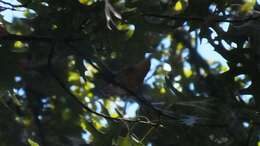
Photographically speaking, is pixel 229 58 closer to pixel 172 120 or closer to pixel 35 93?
pixel 172 120

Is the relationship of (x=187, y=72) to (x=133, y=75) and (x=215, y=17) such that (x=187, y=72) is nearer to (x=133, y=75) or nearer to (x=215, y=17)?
(x=133, y=75)

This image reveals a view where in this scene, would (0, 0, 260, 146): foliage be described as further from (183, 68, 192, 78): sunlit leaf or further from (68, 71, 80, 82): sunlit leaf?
(183, 68, 192, 78): sunlit leaf

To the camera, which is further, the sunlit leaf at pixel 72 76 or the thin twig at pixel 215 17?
the sunlit leaf at pixel 72 76

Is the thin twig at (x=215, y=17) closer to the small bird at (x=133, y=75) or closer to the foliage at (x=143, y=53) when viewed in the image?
the foliage at (x=143, y=53)

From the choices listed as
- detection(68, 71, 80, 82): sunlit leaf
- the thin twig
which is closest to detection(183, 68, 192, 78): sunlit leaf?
detection(68, 71, 80, 82): sunlit leaf

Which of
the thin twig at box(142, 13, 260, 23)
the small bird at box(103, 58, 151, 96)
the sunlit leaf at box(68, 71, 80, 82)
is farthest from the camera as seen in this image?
the sunlit leaf at box(68, 71, 80, 82)

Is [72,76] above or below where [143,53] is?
below

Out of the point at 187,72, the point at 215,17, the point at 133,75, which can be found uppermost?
the point at 215,17

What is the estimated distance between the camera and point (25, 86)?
3564mm

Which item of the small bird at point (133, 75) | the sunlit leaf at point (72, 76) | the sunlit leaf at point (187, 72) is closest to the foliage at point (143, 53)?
the small bird at point (133, 75)

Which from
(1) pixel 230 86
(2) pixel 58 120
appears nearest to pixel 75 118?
(2) pixel 58 120

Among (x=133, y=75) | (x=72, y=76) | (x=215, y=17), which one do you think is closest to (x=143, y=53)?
(x=133, y=75)

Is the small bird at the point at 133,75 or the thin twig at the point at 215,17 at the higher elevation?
the thin twig at the point at 215,17

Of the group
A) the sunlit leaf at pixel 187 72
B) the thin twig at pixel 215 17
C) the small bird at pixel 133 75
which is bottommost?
the sunlit leaf at pixel 187 72
